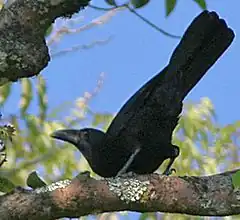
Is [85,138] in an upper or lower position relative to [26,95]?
lower

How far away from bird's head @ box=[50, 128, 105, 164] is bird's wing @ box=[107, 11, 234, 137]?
0.21 feet

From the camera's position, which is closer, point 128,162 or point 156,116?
point 128,162

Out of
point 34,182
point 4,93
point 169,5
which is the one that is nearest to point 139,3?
point 169,5

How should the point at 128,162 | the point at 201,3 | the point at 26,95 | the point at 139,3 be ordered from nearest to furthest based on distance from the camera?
the point at 201,3
the point at 139,3
the point at 128,162
the point at 26,95

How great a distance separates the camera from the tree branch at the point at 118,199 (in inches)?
54.8

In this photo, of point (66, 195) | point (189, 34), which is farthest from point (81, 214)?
point (189, 34)

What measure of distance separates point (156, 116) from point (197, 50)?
11.0 inches

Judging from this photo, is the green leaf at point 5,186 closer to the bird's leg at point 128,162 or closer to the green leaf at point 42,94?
the bird's leg at point 128,162

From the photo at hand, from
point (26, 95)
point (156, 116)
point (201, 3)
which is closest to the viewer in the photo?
point (201, 3)

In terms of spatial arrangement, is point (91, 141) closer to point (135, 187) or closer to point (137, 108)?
point (137, 108)

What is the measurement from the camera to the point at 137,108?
2.42m

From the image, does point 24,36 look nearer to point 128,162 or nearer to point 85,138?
point 128,162

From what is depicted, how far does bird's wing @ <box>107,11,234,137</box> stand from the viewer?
239cm

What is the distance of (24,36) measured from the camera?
4.85ft
